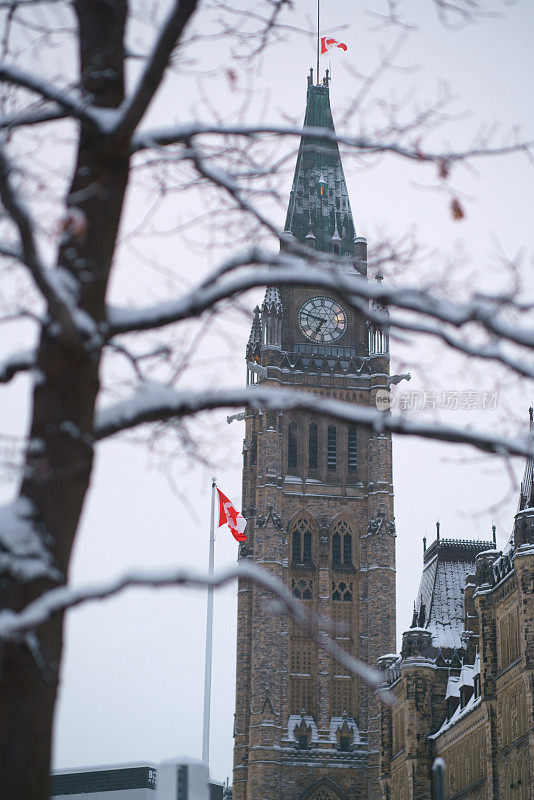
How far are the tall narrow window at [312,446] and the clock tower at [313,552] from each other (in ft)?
0.28

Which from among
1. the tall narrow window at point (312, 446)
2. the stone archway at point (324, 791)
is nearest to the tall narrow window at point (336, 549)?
the tall narrow window at point (312, 446)

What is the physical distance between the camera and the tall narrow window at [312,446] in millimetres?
75812

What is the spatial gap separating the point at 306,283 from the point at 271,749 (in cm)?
6436

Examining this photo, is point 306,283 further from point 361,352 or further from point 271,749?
point 361,352

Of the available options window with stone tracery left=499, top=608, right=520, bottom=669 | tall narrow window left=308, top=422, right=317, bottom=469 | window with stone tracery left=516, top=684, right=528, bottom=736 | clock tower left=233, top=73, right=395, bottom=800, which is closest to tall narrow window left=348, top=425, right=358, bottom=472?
clock tower left=233, top=73, right=395, bottom=800

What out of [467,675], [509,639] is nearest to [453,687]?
[467,675]

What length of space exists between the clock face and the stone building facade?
1572 cm

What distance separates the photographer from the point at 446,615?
6431 centimetres

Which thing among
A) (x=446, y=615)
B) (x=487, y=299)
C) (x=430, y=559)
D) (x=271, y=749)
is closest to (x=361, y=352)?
(x=430, y=559)

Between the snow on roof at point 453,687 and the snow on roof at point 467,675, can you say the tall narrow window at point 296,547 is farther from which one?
the snow on roof at point 467,675

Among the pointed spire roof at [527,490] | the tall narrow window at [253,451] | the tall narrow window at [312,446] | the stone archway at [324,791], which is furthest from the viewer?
the tall narrow window at [253,451]

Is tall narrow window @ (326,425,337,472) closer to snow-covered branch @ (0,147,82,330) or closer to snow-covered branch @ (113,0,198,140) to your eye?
snow-covered branch @ (113,0,198,140)

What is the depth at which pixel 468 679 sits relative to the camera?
5384 cm

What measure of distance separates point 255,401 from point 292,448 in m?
70.0
